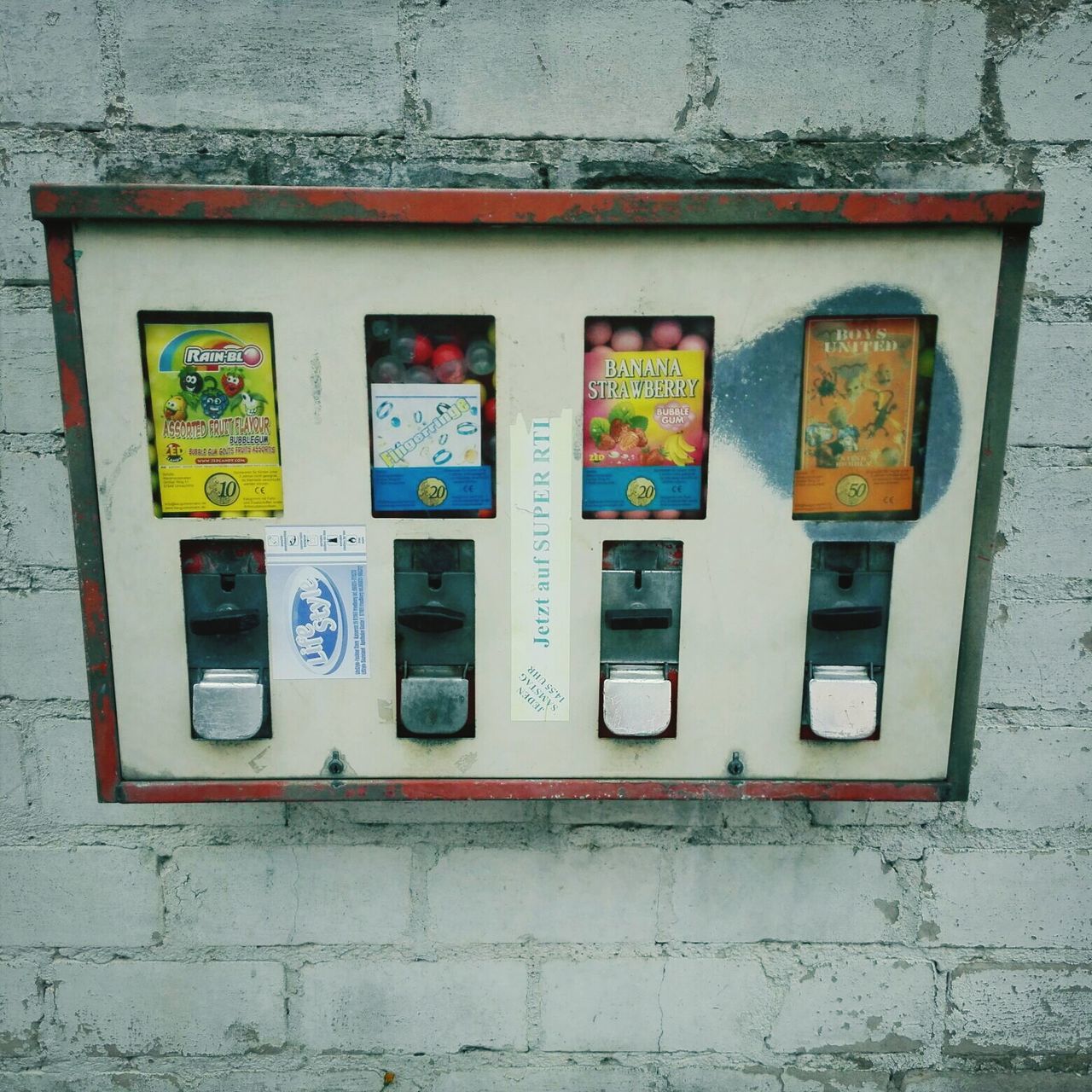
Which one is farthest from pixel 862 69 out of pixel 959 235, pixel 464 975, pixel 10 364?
pixel 464 975

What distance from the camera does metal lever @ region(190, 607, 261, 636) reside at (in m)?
1.23

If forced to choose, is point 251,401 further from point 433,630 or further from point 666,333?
point 666,333

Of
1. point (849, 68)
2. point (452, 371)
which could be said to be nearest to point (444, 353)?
point (452, 371)

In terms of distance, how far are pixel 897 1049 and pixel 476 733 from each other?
45.7 inches

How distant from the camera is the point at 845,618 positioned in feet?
4.08

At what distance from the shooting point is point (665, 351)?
119 centimetres

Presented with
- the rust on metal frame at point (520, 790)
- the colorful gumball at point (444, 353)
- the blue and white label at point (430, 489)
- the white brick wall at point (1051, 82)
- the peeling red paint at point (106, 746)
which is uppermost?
the white brick wall at point (1051, 82)

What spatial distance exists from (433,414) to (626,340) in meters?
0.29

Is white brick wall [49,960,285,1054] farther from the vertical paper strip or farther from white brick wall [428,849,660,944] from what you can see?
the vertical paper strip

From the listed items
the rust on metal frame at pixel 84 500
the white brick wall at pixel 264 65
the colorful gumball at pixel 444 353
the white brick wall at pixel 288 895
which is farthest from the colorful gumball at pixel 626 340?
the white brick wall at pixel 288 895

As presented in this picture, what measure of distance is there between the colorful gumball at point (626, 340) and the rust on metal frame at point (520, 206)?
138 mm

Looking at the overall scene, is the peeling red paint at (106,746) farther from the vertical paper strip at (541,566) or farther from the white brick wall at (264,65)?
the white brick wall at (264,65)

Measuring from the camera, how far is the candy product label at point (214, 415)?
118 centimetres

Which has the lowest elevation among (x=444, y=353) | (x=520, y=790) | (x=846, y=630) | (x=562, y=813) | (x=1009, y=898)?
(x=1009, y=898)
